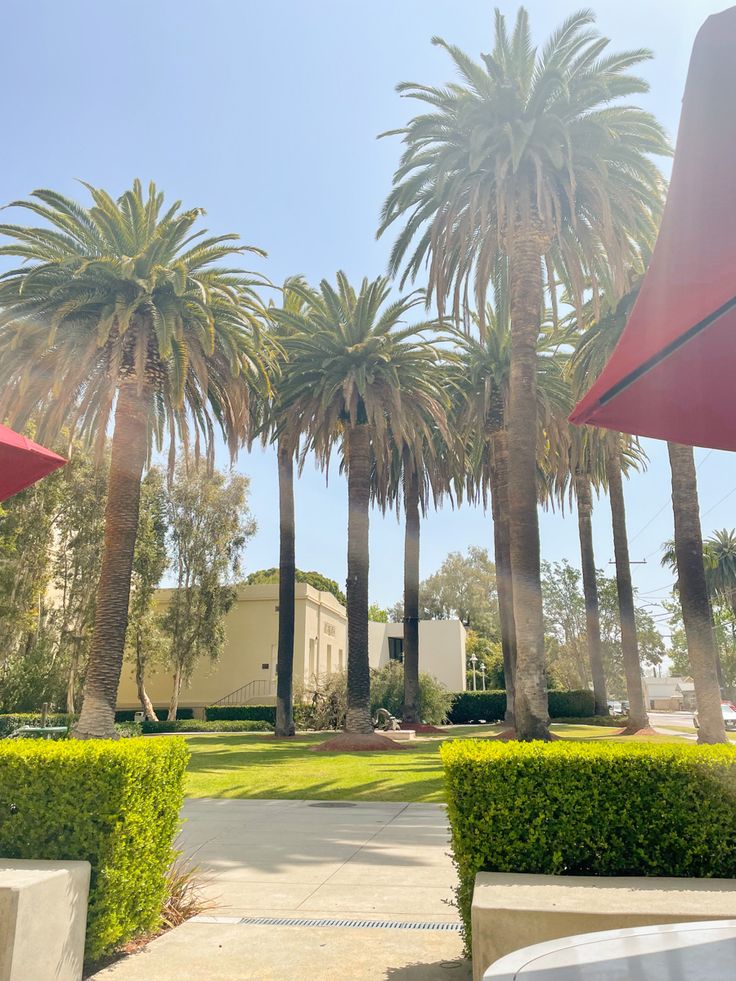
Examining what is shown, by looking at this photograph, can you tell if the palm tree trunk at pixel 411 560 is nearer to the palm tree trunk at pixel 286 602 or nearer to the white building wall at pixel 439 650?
the palm tree trunk at pixel 286 602

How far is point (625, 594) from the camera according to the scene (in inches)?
1254

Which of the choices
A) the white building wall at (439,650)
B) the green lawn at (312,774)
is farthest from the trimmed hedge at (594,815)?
the white building wall at (439,650)

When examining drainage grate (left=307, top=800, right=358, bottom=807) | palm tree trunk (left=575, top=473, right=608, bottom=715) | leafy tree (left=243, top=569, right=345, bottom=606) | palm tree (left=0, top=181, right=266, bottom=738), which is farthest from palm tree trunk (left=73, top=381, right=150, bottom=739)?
leafy tree (left=243, top=569, right=345, bottom=606)

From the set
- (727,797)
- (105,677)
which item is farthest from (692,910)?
(105,677)

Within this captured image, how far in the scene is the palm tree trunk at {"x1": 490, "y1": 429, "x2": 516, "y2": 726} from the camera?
29.0 m

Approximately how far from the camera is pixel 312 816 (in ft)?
37.7

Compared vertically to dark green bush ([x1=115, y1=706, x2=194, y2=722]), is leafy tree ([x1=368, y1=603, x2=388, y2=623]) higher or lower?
higher

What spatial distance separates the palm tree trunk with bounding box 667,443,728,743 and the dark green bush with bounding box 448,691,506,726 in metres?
25.7

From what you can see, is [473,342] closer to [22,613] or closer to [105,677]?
[105,677]

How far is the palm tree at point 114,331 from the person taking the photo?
682 inches

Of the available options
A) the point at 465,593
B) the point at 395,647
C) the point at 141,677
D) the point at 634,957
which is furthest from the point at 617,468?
the point at 465,593

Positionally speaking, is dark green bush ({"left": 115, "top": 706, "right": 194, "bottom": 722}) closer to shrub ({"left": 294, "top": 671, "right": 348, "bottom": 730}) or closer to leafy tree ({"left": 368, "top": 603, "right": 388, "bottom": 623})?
shrub ({"left": 294, "top": 671, "right": 348, "bottom": 730})

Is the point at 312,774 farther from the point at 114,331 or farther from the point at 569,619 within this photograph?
the point at 569,619

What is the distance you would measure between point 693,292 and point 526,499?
14.4 m
